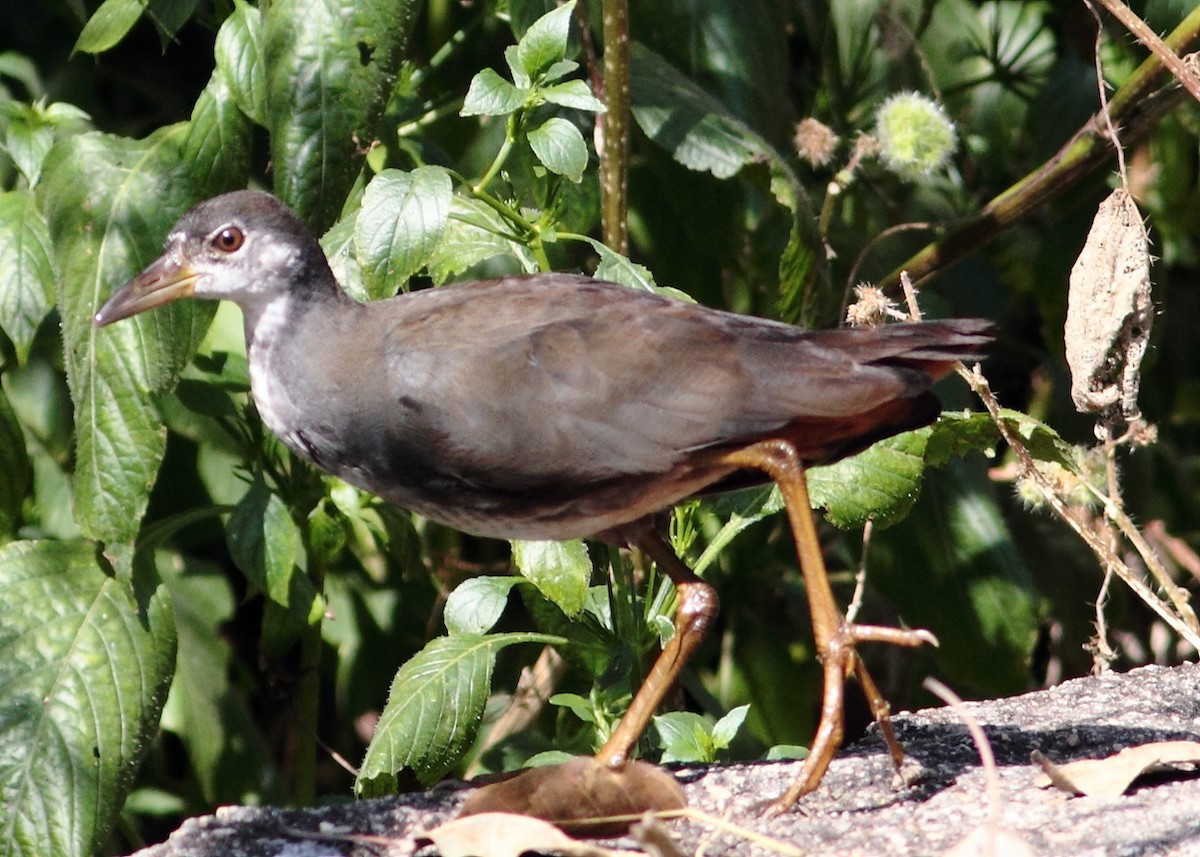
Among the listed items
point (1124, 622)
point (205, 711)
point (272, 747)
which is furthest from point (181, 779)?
point (1124, 622)

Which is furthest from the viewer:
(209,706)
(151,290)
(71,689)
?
(209,706)

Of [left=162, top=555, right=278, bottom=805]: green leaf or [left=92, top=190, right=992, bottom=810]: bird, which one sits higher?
[left=92, top=190, right=992, bottom=810]: bird

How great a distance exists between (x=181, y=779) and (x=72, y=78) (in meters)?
2.01

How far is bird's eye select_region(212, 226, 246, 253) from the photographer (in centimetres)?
315

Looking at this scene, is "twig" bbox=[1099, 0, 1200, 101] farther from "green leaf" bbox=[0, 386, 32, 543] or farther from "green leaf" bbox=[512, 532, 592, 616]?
"green leaf" bbox=[0, 386, 32, 543]

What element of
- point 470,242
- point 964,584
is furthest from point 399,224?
point 964,584

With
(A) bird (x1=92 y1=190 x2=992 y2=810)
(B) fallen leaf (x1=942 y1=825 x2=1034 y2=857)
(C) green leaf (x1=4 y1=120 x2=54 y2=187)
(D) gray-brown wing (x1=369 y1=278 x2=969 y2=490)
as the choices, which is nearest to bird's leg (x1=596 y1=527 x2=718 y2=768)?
(A) bird (x1=92 y1=190 x2=992 y2=810)

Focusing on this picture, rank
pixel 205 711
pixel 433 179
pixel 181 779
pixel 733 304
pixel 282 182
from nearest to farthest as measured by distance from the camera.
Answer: pixel 433 179, pixel 282 182, pixel 205 711, pixel 733 304, pixel 181 779

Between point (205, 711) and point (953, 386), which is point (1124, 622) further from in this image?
point (205, 711)

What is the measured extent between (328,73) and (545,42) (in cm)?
43

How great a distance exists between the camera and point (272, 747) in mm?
4934

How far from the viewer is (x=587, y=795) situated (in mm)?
2668

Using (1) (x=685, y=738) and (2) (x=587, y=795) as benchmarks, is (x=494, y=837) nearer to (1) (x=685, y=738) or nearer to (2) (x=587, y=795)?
(2) (x=587, y=795)

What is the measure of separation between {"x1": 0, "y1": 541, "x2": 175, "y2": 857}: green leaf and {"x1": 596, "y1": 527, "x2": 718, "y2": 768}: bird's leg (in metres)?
0.95
